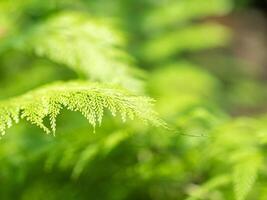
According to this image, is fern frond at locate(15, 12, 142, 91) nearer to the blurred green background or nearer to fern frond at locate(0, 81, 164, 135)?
the blurred green background

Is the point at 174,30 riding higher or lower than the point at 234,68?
higher

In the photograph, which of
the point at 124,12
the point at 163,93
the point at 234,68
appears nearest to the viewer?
the point at 163,93

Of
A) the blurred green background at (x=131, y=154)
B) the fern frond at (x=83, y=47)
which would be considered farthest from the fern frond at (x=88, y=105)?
the fern frond at (x=83, y=47)

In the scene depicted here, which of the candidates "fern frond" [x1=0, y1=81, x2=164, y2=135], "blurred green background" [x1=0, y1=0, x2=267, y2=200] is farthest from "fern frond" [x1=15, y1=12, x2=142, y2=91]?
"fern frond" [x1=0, y1=81, x2=164, y2=135]

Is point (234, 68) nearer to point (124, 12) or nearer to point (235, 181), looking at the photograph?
point (124, 12)

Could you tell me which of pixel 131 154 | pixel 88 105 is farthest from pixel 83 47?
pixel 88 105

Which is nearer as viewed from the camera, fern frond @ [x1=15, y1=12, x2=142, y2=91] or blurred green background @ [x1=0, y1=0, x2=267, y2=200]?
blurred green background @ [x1=0, y1=0, x2=267, y2=200]

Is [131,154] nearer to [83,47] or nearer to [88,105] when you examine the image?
[83,47]

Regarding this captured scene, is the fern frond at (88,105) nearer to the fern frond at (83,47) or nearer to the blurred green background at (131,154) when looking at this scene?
the blurred green background at (131,154)

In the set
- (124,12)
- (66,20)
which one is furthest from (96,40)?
(124,12)
